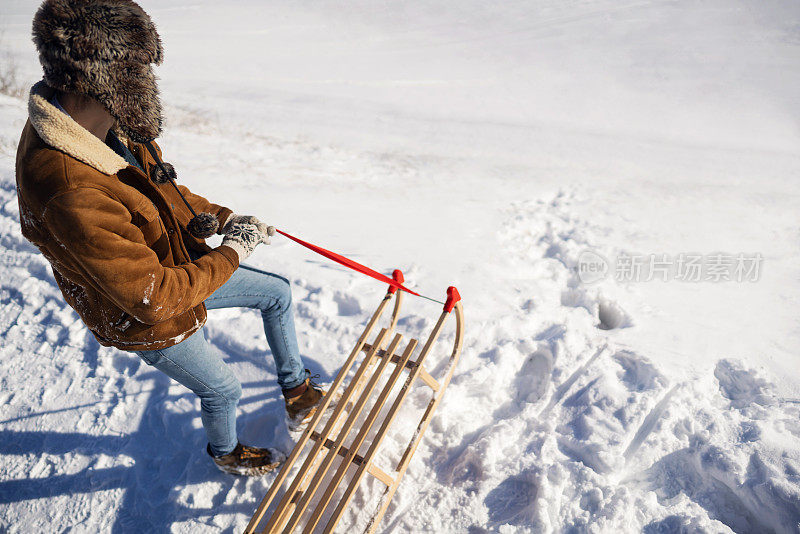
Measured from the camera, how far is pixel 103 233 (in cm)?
116

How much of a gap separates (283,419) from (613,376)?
180cm

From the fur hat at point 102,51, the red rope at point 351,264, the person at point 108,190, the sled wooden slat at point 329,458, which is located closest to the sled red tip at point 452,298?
the red rope at point 351,264

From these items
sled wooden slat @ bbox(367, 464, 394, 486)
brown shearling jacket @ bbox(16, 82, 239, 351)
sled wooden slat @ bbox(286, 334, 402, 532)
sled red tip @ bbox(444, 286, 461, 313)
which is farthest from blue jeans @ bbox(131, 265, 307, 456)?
sled red tip @ bbox(444, 286, 461, 313)

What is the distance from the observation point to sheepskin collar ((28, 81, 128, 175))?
3.82 feet

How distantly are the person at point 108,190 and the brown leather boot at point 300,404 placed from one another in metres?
0.72

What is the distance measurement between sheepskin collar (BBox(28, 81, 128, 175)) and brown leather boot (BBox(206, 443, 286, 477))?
1438 mm

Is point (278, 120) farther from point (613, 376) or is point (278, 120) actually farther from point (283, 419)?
point (613, 376)

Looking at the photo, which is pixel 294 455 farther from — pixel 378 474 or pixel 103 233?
pixel 103 233

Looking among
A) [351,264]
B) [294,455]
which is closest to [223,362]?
[294,455]

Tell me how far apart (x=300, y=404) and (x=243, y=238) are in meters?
1.01

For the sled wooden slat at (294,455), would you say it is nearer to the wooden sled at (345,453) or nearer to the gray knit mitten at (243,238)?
the wooden sled at (345,453)

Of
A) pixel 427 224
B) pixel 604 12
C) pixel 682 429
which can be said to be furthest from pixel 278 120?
pixel 604 12

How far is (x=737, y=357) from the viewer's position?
2.72 metres

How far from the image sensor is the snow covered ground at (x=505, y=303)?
2.16 meters
